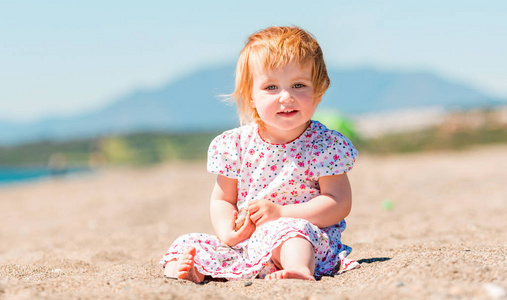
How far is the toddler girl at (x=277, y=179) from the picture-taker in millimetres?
2688

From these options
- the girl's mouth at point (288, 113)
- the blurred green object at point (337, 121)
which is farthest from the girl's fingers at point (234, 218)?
the blurred green object at point (337, 121)

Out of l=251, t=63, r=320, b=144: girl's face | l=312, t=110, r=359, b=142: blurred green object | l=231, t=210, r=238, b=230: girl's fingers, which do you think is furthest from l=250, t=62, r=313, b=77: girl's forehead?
l=312, t=110, r=359, b=142: blurred green object

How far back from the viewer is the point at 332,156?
9.40 ft

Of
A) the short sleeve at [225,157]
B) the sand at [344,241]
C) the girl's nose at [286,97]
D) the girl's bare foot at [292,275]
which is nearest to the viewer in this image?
the sand at [344,241]

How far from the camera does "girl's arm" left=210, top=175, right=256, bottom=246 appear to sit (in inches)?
111

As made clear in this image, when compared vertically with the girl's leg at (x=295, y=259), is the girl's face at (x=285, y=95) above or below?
above

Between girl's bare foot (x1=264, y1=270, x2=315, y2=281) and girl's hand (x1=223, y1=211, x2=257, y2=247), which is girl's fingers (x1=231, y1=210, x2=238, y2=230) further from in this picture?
girl's bare foot (x1=264, y1=270, x2=315, y2=281)

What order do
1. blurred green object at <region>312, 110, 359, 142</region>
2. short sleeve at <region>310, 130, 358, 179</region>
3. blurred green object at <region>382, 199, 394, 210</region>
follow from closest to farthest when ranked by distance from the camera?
short sleeve at <region>310, 130, 358, 179</region> → blurred green object at <region>382, 199, 394, 210</region> → blurred green object at <region>312, 110, 359, 142</region>

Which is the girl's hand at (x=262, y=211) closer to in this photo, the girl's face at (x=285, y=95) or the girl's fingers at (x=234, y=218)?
the girl's fingers at (x=234, y=218)

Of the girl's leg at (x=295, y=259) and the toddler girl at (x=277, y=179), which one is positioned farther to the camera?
the toddler girl at (x=277, y=179)

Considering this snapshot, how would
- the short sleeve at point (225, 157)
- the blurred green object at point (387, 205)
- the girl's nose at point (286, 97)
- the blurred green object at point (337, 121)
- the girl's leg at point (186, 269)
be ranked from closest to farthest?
the girl's leg at point (186, 269) < the girl's nose at point (286, 97) < the short sleeve at point (225, 157) < the blurred green object at point (387, 205) < the blurred green object at point (337, 121)

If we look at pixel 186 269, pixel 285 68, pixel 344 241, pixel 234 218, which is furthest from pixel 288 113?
pixel 344 241

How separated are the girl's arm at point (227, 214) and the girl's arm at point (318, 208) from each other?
0.10m

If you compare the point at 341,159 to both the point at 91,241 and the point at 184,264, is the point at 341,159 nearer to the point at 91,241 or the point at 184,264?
the point at 184,264
